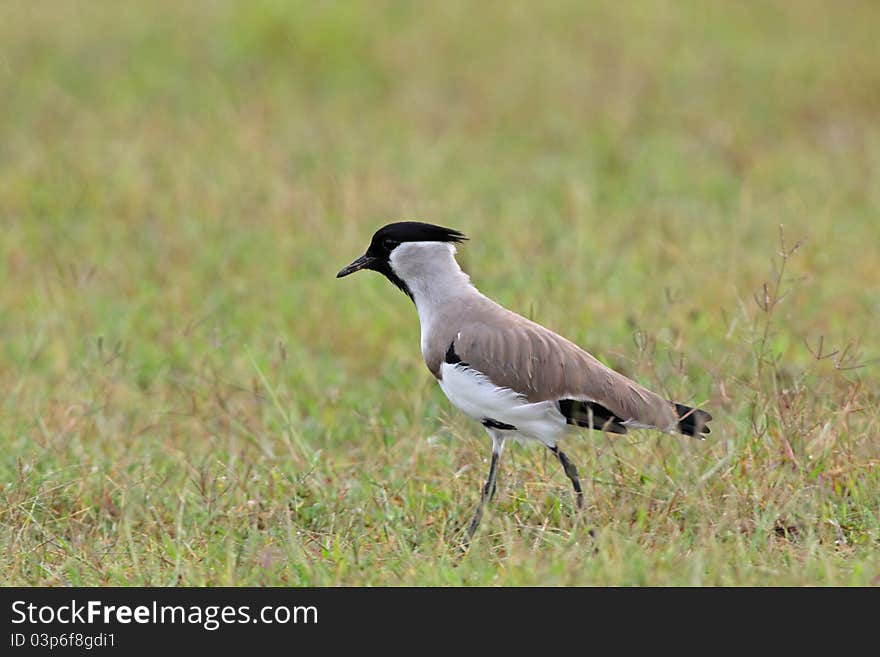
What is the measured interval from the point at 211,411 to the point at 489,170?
3810 millimetres

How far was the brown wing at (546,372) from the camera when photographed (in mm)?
4203

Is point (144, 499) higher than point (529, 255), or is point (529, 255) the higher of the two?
point (529, 255)

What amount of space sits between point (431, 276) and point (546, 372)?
525 millimetres

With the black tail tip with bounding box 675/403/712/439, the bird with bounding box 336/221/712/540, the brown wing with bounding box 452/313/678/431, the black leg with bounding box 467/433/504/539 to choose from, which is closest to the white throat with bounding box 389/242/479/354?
the bird with bounding box 336/221/712/540

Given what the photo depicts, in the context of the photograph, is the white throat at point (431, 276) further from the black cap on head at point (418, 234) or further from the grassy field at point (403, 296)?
the grassy field at point (403, 296)

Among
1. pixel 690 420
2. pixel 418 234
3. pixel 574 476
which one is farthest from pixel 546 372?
pixel 418 234

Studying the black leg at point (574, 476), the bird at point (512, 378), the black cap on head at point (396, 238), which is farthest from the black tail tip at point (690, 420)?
the black cap on head at point (396, 238)

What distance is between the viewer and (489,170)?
9117 mm

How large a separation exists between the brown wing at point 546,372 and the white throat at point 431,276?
180 mm

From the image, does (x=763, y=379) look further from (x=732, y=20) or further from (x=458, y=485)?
(x=732, y=20)

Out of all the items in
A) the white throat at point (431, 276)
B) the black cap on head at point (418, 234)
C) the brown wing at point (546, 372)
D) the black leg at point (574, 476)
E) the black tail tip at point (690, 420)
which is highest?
the black cap on head at point (418, 234)

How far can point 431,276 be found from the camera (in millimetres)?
4453

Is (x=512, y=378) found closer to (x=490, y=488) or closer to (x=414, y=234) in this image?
(x=490, y=488)
